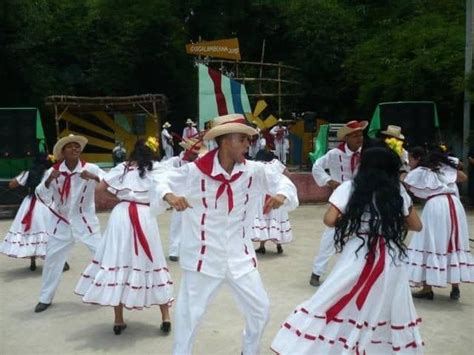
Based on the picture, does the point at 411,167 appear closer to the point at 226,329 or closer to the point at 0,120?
the point at 226,329

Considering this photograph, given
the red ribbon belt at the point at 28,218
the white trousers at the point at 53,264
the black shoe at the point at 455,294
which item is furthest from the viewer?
the red ribbon belt at the point at 28,218

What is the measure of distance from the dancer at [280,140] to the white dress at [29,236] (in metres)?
16.1

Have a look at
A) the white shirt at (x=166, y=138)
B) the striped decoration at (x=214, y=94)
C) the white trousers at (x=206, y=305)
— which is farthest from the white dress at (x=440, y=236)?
the white shirt at (x=166, y=138)

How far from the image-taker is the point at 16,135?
1458 centimetres

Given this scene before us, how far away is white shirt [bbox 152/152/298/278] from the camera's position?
4406 mm

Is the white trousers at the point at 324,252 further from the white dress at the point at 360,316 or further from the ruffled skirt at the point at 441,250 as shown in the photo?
the white dress at the point at 360,316

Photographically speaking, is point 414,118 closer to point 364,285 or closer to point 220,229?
point 220,229

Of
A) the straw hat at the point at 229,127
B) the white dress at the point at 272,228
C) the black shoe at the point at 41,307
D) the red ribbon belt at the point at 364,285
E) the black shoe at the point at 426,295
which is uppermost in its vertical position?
the straw hat at the point at 229,127

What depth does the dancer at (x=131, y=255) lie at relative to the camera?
225 inches

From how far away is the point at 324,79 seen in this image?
27.3m

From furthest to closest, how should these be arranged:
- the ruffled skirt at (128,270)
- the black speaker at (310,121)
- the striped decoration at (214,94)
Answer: the black speaker at (310,121), the striped decoration at (214,94), the ruffled skirt at (128,270)

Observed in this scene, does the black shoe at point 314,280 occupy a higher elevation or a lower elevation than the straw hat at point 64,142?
lower

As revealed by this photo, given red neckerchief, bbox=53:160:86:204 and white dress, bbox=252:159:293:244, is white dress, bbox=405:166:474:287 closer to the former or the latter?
white dress, bbox=252:159:293:244

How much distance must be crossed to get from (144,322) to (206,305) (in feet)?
6.53
